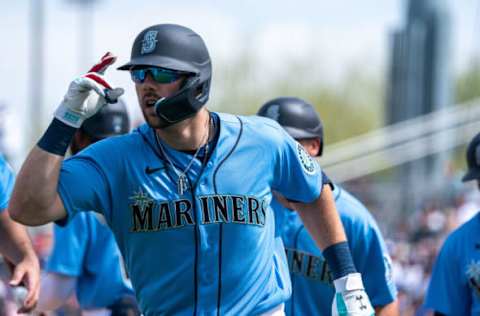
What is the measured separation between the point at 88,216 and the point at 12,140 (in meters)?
4.92

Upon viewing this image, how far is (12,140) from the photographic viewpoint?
41.7 feet

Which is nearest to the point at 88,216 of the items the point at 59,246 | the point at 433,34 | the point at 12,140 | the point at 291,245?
the point at 59,246

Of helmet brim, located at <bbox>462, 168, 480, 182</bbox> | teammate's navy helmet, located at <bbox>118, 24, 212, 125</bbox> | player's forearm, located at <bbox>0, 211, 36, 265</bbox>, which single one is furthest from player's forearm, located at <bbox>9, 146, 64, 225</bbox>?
helmet brim, located at <bbox>462, 168, 480, 182</bbox>

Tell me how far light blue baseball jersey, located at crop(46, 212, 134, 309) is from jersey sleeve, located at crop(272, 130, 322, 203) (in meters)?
2.31

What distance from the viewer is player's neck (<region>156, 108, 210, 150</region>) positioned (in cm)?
566

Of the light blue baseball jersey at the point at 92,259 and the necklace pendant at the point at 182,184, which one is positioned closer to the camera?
the necklace pendant at the point at 182,184

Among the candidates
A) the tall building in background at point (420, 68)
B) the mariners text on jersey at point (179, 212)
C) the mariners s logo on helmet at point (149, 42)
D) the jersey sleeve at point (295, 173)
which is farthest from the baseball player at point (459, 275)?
the tall building in background at point (420, 68)

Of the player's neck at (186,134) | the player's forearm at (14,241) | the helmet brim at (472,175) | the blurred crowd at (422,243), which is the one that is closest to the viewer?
the player's neck at (186,134)

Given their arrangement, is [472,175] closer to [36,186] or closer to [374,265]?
[374,265]

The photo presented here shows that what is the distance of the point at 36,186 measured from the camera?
5238 mm

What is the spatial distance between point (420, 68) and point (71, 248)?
51.2 feet

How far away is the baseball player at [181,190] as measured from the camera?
5500 mm

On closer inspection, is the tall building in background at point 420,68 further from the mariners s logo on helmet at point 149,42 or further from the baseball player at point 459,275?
the mariners s logo on helmet at point 149,42

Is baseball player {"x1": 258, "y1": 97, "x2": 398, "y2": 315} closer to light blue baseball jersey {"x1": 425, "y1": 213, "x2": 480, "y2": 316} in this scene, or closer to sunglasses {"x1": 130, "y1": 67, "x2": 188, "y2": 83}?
light blue baseball jersey {"x1": 425, "y1": 213, "x2": 480, "y2": 316}
